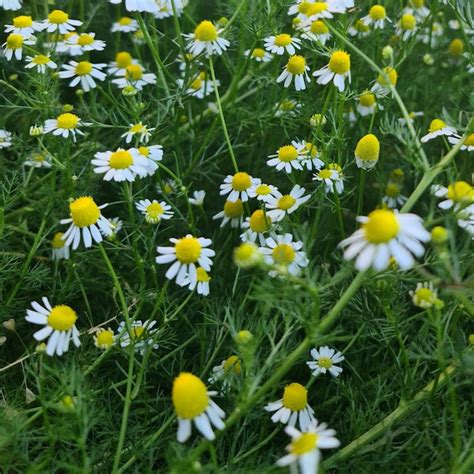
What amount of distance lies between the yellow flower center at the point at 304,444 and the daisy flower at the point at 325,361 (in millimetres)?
495

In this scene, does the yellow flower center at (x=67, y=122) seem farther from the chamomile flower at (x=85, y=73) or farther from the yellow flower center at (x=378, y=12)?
the yellow flower center at (x=378, y=12)

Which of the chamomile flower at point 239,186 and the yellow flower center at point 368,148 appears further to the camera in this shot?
the chamomile flower at point 239,186

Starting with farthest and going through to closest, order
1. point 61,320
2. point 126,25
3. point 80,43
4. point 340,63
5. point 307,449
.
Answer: point 126,25, point 80,43, point 340,63, point 61,320, point 307,449

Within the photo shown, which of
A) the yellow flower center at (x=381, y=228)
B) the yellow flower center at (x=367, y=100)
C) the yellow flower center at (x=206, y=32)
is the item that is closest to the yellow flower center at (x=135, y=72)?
the yellow flower center at (x=206, y=32)

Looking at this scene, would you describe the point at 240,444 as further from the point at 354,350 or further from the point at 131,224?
the point at 131,224

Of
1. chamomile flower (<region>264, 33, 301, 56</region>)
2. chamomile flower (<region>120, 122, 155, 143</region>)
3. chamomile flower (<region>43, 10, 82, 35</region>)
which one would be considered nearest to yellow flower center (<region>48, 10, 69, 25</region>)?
chamomile flower (<region>43, 10, 82, 35</region>)

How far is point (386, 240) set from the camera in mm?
1301

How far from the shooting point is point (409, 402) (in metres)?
1.61

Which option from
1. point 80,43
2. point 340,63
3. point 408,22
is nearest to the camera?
point 340,63

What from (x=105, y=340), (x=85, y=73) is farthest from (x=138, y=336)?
(x=85, y=73)

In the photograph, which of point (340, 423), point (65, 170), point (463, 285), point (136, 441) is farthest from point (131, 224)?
point (463, 285)

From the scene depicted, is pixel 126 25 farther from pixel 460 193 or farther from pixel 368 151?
pixel 460 193

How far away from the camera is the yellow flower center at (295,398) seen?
5.35ft

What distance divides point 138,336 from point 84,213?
0.29 meters
